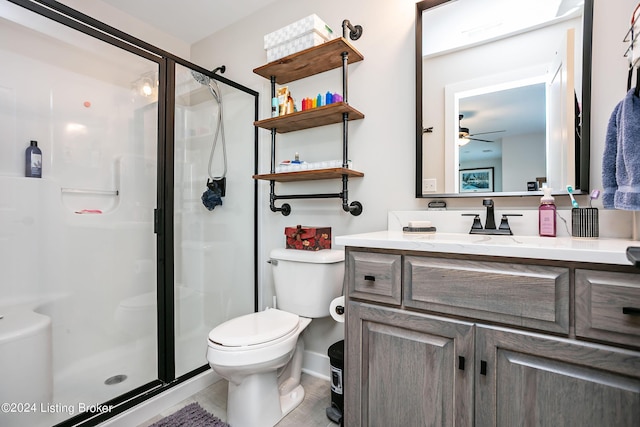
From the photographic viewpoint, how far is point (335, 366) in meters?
1.48

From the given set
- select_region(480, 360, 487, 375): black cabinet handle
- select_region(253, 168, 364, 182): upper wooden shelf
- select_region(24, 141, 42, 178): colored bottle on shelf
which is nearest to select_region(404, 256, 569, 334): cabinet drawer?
select_region(480, 360, 487, 375): black cabinet handle

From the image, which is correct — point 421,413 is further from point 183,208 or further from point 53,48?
point 53,48

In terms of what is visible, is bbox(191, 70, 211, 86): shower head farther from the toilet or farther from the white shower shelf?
the toilet

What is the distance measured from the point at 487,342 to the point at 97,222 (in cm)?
207

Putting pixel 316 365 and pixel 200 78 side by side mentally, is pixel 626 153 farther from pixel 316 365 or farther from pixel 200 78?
pixel 200 78

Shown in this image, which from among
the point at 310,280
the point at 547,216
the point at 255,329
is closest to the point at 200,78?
the point at 310,280

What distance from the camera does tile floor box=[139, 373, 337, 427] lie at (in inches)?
58.3

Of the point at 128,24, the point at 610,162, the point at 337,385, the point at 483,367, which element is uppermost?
the point at 128,24

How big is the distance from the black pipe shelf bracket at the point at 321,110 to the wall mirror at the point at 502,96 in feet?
1.22

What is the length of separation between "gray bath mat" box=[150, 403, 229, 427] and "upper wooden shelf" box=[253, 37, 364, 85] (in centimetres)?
192

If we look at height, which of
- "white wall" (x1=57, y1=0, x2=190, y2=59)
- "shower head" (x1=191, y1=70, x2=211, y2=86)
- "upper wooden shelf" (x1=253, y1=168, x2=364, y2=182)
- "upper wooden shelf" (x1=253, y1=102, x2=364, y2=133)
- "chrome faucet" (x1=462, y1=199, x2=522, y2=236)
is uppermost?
"white wall" (x1=57, y1=0, x2=190, y2=59)

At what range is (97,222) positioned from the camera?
1817mm

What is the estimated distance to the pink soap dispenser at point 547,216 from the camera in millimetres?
1194

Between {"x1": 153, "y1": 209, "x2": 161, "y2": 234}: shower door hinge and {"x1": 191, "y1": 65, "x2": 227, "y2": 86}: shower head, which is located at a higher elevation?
{"x1": 191, "y1": 65, "x2": 227, "y2": 86}: shower head
